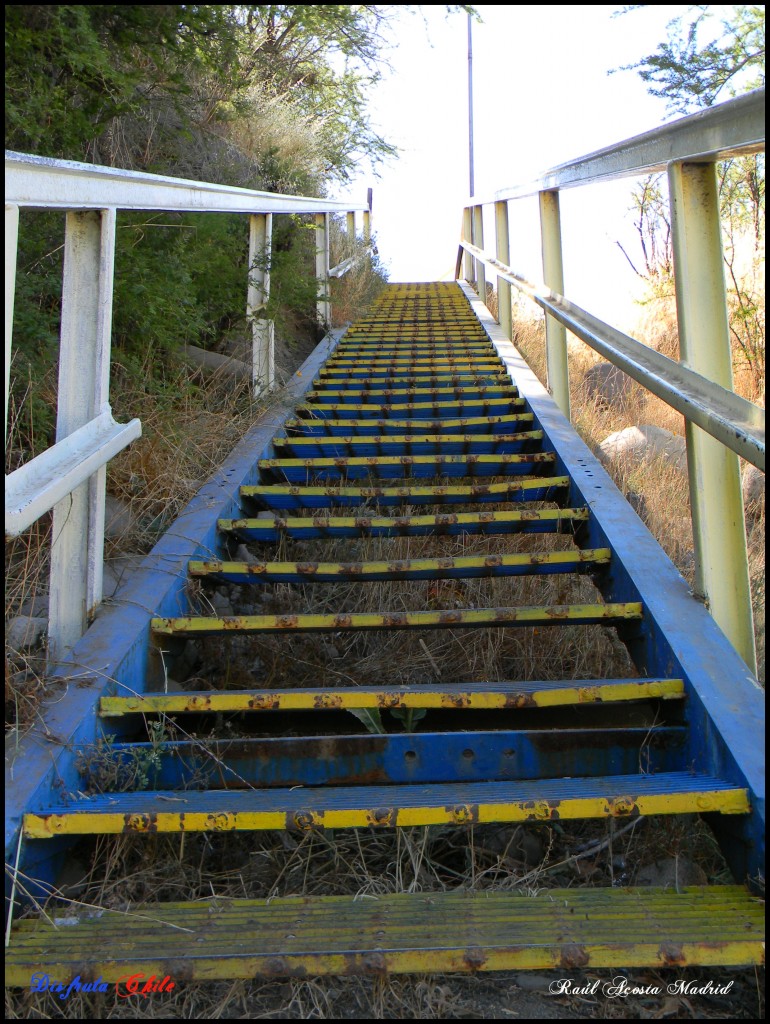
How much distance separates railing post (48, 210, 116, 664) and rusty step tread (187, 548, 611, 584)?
537 millimetres

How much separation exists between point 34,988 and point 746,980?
1.28 metres

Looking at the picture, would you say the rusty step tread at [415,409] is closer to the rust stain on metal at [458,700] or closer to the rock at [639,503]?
the rock at [639,503]

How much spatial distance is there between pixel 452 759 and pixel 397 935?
633 millimetres

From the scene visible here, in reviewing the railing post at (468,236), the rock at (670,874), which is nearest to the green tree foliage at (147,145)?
the rock at (670,874)

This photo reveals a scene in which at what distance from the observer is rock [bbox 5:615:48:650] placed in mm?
2414

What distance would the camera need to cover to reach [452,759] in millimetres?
2191

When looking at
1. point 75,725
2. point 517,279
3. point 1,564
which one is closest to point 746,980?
point 75,725

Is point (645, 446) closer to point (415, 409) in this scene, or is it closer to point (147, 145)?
point (415, 409)

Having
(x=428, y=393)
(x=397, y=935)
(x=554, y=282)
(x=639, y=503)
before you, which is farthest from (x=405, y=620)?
(x=428, y=393)

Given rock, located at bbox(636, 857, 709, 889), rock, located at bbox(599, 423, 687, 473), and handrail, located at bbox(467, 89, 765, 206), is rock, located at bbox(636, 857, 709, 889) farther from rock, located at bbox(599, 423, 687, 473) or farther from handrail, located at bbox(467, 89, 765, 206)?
rock, located at bbox(599, 423, 687, 473)

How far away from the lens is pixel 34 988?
1501 mm

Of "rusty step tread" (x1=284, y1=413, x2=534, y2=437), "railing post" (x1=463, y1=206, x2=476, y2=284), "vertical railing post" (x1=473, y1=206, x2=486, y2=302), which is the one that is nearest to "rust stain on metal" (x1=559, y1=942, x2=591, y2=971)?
"rusty step tread" (x1=284, y1=413, x2=534, y2=437)

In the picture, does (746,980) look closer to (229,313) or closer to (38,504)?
(38,504)

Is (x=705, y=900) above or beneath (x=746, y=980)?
above
